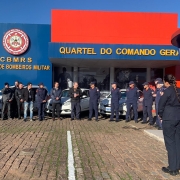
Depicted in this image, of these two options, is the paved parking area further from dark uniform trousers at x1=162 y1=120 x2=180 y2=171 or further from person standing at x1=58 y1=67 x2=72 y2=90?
person standing at x1=58 y1=67 x2=72 y2=90

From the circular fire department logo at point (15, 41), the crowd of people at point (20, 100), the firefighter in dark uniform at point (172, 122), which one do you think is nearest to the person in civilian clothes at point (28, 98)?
the crowd of people at point (20, 100)

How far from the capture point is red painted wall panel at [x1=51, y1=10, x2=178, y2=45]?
16.4 metres

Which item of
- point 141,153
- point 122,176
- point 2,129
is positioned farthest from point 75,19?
point 122,176

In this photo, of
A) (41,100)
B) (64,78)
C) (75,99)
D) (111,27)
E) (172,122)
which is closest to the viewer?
(172,122)

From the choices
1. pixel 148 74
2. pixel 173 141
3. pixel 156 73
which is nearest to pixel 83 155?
pixel 173 141

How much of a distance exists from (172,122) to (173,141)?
1.17 ft

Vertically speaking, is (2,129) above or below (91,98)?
below

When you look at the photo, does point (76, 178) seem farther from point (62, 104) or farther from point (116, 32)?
point (116, 32)

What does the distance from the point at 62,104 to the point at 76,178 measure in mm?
7926

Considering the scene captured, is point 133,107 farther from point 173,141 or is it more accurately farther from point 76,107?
point 173,141

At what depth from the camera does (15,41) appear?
16.6 metres

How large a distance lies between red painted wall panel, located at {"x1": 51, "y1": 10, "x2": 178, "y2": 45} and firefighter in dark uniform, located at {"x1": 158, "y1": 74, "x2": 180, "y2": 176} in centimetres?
1246

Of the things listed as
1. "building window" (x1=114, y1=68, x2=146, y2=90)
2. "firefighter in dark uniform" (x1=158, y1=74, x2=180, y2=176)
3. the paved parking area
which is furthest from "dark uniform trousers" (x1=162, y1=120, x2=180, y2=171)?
"building window" (x1=114, y1=68, x2=146, y2=90)

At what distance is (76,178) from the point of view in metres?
4.16
